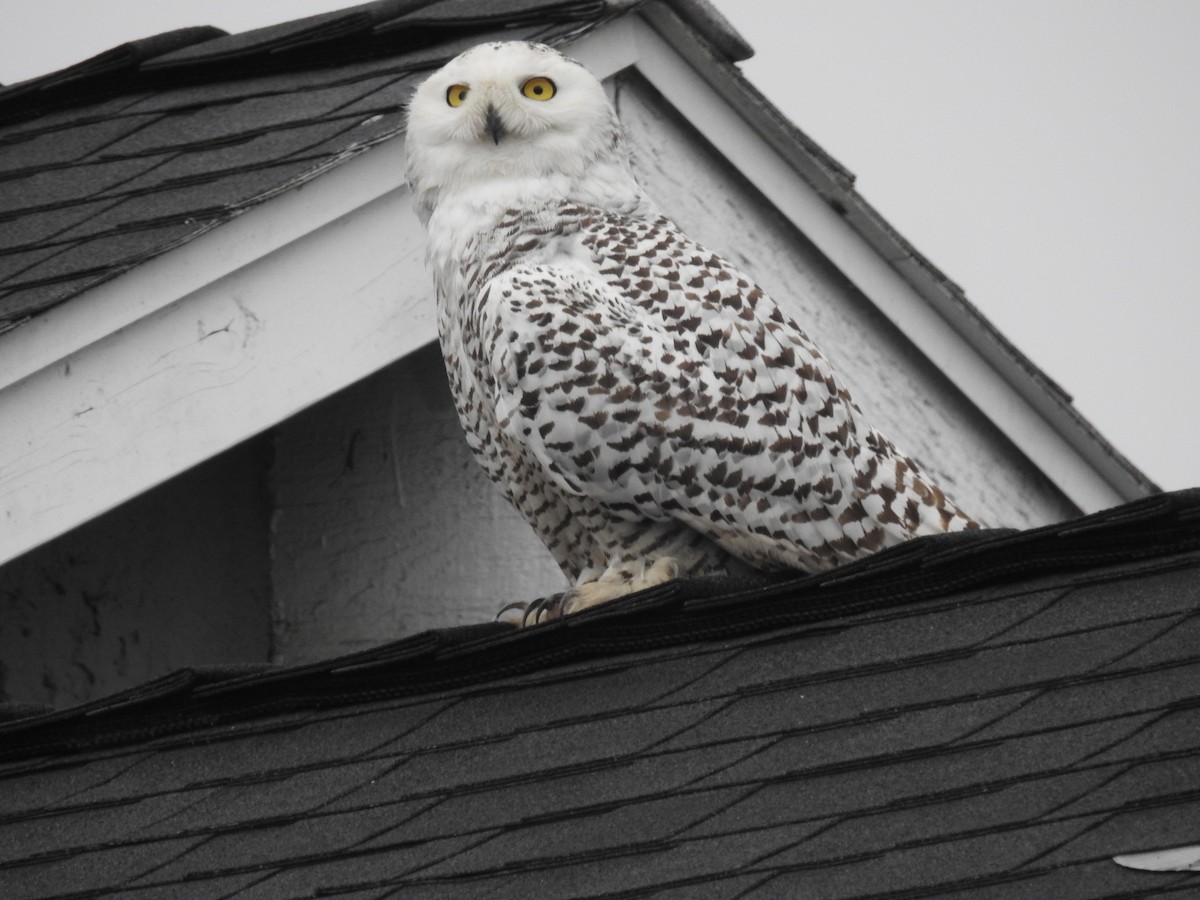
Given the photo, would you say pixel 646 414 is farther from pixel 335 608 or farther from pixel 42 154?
pixel 42 154

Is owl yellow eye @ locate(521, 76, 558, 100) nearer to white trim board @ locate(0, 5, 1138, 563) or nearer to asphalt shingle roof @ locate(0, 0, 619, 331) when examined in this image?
asphalt shingle roof @ locate(0, 0, 619, 331)

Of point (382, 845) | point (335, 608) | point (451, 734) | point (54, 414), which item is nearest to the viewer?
point (382, 845)

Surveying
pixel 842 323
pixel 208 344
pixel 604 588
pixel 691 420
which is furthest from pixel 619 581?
pixel 842 323

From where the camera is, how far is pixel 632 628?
2.96m

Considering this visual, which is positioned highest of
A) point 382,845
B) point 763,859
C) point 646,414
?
point 646,414

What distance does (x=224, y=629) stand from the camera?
4848mm

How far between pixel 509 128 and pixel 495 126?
3cm

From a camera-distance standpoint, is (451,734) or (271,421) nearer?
(451,734)

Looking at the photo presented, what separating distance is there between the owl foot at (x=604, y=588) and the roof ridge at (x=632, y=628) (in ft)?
2.71

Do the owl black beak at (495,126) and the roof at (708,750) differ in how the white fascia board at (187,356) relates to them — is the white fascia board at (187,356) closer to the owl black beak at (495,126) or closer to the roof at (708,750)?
the owl black beak at (495,126)

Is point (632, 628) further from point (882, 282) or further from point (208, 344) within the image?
point (882, 282)

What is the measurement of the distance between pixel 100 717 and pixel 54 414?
778 mm

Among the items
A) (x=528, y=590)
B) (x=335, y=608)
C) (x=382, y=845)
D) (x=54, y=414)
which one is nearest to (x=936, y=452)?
(x=528, y=590)

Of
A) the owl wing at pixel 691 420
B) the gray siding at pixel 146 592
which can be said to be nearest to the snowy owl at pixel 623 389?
the owl wing at pixel 691 420
